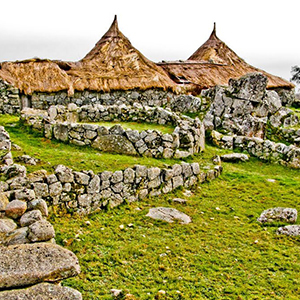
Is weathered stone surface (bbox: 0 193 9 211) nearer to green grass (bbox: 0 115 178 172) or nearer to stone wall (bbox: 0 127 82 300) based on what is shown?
stone wall (bbox: 0 127 82 300)

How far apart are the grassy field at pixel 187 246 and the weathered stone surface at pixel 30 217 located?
1.21 meters

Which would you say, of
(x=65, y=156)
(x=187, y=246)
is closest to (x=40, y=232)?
(x=187, y=246)

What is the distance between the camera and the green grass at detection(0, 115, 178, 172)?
938 centimetres

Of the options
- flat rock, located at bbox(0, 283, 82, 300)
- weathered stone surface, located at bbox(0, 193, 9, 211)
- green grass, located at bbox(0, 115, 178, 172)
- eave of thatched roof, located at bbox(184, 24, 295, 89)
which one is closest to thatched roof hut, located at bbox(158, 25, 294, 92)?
eave of thatched roof, located at bbox(184, 24, 295, 89)

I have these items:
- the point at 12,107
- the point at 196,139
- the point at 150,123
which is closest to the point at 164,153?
the point at 196,139

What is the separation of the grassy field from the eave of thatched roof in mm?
22326

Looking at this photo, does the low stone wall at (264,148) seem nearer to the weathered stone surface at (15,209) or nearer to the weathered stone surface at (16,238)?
the weathered stone surface at (15,209)

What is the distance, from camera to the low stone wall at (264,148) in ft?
47.6

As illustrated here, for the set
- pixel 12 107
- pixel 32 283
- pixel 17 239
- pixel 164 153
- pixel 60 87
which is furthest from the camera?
pixel 60 87

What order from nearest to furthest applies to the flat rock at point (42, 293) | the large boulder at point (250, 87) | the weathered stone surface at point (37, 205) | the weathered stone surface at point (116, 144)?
1. the flat rock at point (42, 293)
2. the weathered stone surface at point (37, 205)
3. the weathered stone surface at point (116, 144)
4. the large boulder at point (250, 87)

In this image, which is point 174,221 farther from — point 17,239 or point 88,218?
point 17,239

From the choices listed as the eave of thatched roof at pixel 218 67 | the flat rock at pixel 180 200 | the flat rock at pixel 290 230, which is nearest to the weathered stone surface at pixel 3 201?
the flat rock at pixel 180 200

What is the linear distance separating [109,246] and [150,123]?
9361 mm

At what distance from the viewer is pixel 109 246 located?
6.75 meters
